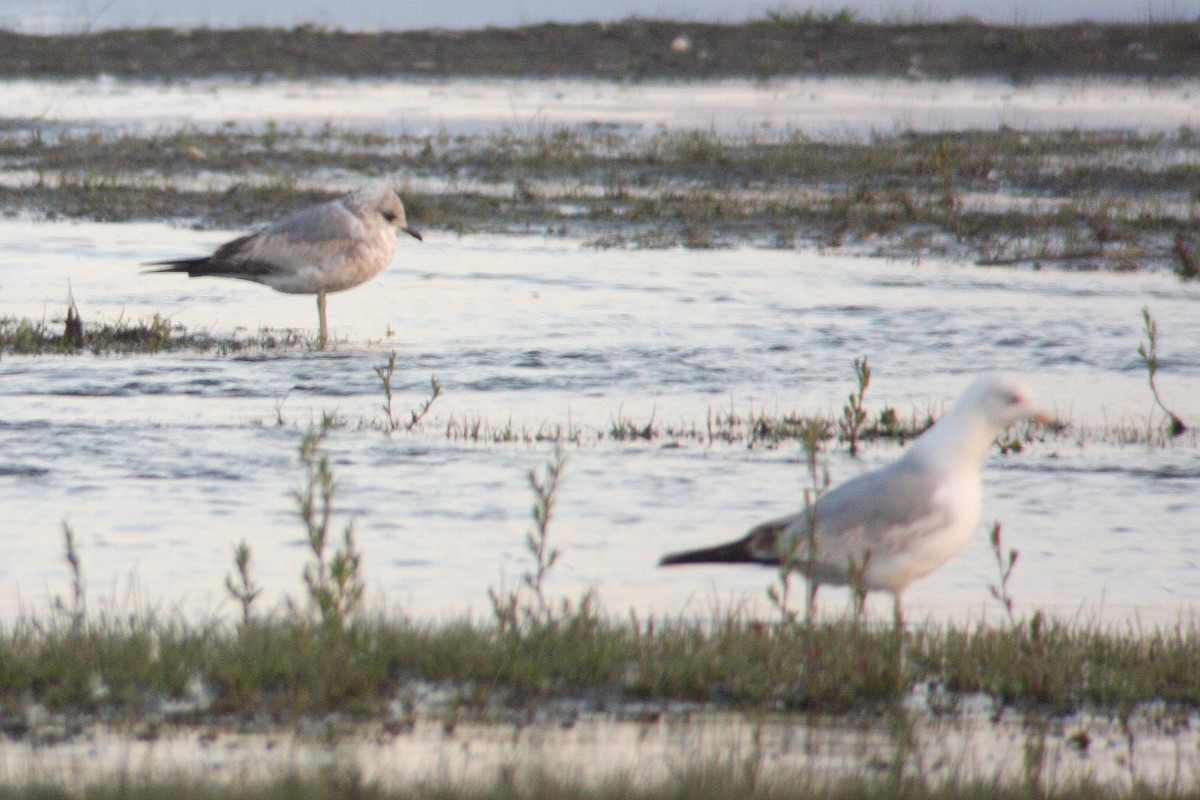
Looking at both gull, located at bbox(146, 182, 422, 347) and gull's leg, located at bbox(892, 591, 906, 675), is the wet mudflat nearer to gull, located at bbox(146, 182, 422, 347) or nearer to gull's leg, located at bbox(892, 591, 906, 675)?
gull's leg, located at bbox(892, 591, 906, 675)

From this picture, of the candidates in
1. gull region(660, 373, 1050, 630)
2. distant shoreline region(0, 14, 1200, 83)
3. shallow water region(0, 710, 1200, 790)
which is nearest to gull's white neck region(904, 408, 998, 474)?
gull region(660, 373, 1050, 630)

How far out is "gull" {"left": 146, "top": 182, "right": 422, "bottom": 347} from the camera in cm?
1202

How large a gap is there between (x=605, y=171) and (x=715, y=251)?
20.1ft

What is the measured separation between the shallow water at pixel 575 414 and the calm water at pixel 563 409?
25mm

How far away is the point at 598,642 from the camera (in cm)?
524

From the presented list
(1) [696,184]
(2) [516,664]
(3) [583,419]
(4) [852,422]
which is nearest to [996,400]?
(2) [516,664]

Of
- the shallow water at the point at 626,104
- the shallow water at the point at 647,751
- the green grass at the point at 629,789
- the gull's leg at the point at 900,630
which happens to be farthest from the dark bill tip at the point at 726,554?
the shallow water at the point at 626,104

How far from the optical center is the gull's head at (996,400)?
5.73 meters

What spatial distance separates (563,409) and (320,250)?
115 inches

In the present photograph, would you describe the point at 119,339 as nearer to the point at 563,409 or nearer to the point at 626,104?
the point at 563,409

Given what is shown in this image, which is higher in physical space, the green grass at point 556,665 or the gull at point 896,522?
the gull at point 896,522

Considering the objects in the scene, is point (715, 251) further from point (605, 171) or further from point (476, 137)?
point (476, 137)

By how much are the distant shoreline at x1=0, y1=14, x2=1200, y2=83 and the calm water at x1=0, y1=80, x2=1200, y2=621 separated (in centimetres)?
2080

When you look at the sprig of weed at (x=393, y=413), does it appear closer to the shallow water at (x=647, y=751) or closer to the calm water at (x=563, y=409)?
the calm water at (x=563, y=409)
